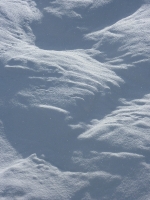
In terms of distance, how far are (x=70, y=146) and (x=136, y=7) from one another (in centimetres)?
287

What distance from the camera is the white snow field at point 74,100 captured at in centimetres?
264

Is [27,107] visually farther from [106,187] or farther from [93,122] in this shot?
[106,187]

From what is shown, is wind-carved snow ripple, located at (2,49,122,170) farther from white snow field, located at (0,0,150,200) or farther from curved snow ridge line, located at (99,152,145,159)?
curved snow ridge line, located at (99,152,145,159)

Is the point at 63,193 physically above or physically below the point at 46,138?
below

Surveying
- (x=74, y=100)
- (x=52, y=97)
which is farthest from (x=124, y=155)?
(x=52, y=97)

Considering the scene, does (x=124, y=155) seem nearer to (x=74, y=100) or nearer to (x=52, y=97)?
(x=74, y=100)

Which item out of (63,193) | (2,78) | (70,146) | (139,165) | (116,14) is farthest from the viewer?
(116,14)

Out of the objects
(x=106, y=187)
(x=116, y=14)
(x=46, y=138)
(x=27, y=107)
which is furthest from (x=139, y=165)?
(x=116, y=14)

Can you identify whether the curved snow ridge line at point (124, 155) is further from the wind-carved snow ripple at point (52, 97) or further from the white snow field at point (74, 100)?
the wind-carved snow ripple at point (52, 97)

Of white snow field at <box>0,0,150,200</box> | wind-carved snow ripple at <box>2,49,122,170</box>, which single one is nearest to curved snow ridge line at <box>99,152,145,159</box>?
white snow field at <box>0,0,150,200</box>

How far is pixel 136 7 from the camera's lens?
4844 millimetres

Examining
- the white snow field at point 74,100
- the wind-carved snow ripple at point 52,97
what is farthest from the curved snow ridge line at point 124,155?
the wind-carved snow ripple at point 52,97

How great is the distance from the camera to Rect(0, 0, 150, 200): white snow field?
8.66 ft

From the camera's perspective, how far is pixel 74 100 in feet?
11.1
